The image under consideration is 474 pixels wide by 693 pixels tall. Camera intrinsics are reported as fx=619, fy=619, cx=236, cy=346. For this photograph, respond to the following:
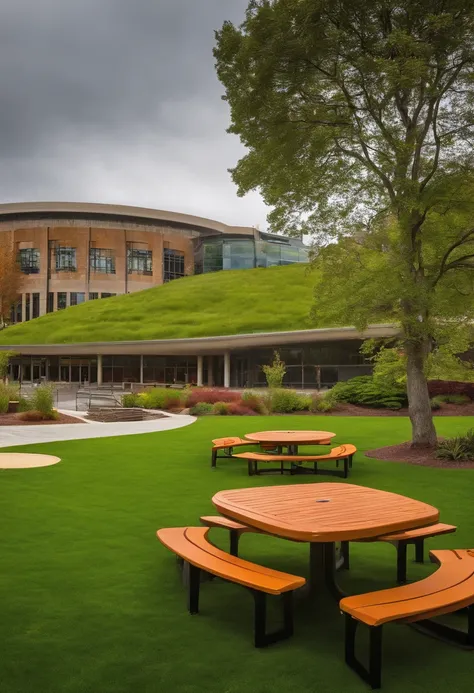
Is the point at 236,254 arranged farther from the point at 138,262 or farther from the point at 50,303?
the point at 50,303

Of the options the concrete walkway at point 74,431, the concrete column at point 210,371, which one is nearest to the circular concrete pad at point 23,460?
the concrete walkway at point 74,431

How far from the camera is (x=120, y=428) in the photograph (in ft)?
70.8

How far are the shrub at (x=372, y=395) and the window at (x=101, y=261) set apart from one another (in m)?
52.8

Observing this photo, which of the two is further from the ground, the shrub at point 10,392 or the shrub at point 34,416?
the shrub at point 10,392

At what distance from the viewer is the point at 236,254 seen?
81.6 metres

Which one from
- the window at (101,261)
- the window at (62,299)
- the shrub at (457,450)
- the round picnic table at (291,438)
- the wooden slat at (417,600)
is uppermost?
the window at (101,261)

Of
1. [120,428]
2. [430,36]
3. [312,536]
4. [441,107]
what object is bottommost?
[120,428]

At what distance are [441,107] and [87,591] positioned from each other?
44.5 ft

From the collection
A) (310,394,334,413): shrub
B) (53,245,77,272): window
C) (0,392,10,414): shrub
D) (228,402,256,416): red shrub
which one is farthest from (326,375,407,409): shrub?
(53,245,77,272): window

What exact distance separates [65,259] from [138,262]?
920cm

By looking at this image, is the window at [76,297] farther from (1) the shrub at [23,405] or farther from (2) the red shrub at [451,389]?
(2) the red shrub at [451,389]

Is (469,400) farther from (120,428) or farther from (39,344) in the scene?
(39,344)

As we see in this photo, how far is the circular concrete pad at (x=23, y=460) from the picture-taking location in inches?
512

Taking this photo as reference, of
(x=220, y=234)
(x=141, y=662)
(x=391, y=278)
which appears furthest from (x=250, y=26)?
(x=220, y=234)
